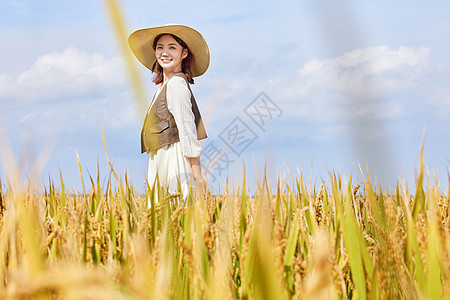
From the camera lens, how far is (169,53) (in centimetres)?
290

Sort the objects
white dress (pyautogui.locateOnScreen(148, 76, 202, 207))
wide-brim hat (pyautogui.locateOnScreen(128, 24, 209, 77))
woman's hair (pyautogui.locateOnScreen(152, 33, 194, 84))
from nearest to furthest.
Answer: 1. white dress (pyautogui.locateOnScreen(148, 76, 202, 207))
2. wide-brim hat (pyautogui.locateOnScreen(128, 24, 209, 77))
3. woman's hair (pyautogui.locateOnScreen(152, 33, 194, 84))

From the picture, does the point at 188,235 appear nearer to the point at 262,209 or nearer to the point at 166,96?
the point at 262,209

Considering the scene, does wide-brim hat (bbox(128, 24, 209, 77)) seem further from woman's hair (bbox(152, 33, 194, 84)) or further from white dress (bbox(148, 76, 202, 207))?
white dress (bbox(148, 76, 202, 207))

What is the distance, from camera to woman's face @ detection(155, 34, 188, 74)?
2885 mm

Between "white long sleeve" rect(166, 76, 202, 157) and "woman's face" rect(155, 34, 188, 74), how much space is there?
14cm

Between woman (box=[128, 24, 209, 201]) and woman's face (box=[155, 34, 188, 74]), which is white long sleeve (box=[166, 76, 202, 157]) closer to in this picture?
woman (box=[128, 24, 209, 201])

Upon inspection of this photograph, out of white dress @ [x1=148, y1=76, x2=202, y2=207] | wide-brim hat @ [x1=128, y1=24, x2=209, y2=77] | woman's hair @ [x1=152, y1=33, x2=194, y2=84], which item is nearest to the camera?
white dress @ [x1=148, y1=76, x2=202, y2=207]

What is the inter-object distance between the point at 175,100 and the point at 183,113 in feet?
0.29

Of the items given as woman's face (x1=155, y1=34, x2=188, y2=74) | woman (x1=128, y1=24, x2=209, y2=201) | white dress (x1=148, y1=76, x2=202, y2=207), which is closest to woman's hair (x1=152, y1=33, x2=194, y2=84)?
woman (x1=128, y1=24, x2=209, y2=201)

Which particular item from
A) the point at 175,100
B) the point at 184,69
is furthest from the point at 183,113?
the point at 184,69

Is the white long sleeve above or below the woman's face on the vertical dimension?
below

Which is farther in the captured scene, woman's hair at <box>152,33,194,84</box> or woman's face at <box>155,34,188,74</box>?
woman's hair at <box>152,33,194,84</box>

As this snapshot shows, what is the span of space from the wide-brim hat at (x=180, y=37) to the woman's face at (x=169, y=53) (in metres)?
0.05

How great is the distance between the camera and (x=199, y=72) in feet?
10.5
